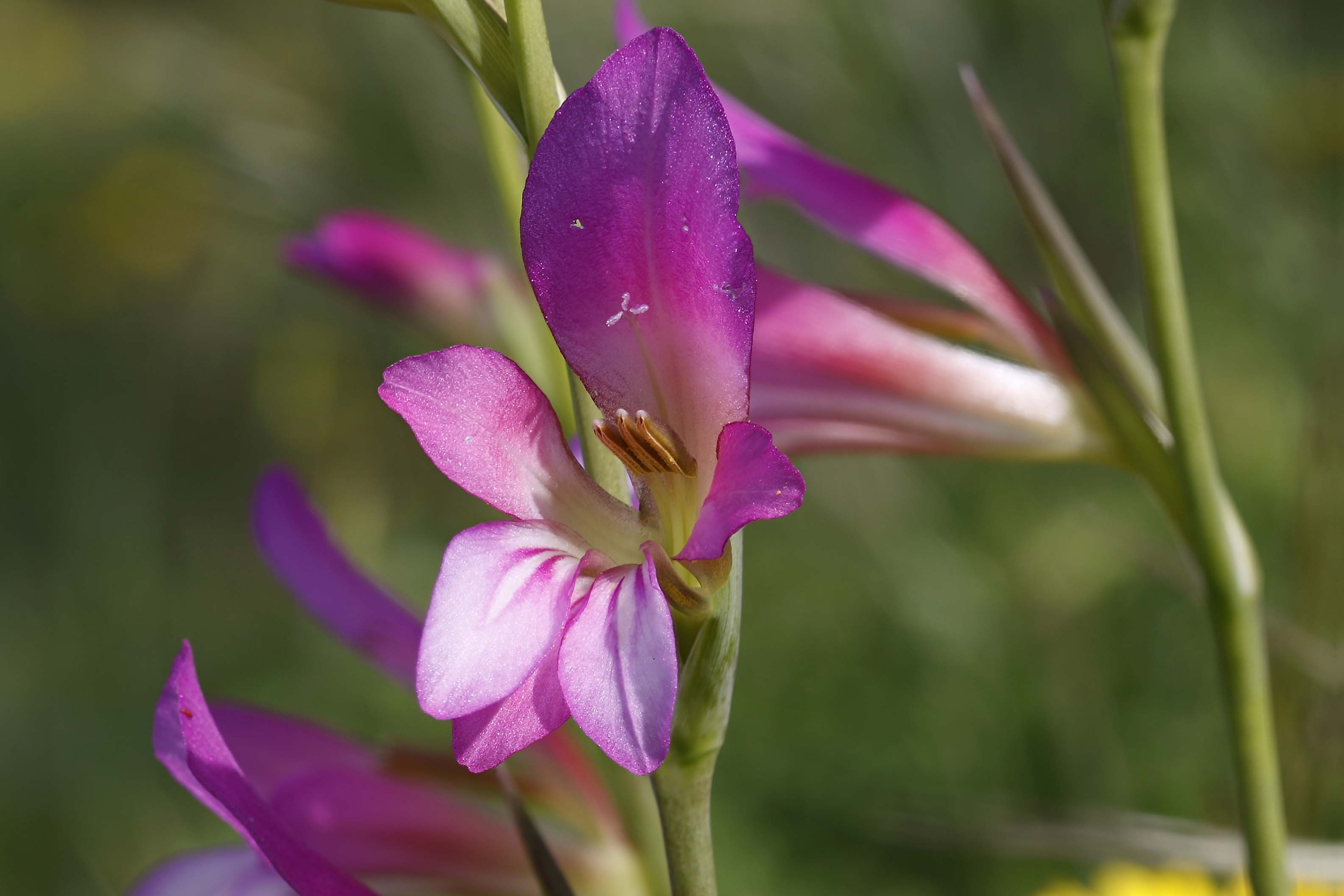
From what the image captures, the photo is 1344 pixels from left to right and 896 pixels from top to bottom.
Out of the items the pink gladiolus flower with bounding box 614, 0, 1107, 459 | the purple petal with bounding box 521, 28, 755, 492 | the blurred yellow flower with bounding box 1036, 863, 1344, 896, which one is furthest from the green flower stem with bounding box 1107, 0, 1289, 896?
the blurred yellow flower with bounding box 1036, 863, 1344, 896

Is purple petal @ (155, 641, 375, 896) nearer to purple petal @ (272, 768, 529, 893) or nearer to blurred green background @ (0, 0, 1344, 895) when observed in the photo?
purple petal @ (272, 768, 529, 893)

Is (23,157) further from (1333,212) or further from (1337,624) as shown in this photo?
(1337,624)

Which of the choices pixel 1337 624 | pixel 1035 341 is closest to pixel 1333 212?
pixel 1337 624

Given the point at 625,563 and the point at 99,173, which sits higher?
the point at 625,563

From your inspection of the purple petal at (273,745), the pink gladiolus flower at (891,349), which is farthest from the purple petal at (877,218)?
the purple petal at (273,745)

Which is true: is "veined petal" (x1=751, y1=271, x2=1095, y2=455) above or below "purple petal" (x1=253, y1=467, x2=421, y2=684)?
above

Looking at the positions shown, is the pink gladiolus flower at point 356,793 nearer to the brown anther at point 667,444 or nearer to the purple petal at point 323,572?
the purple petal at point 323,572
